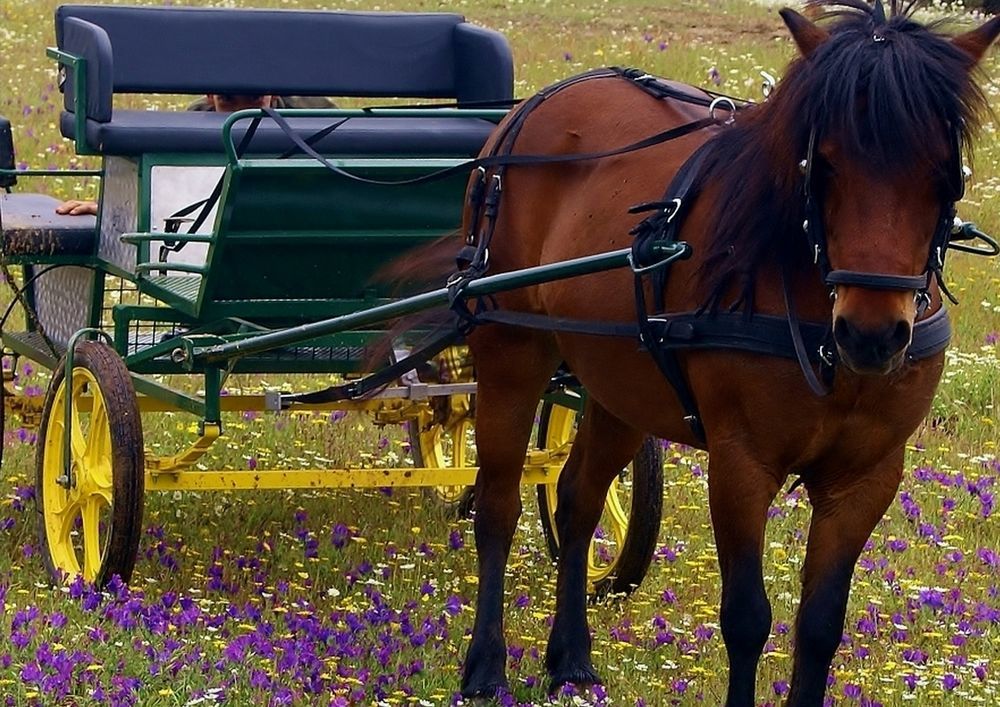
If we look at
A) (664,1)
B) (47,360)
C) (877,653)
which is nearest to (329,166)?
(47,360)

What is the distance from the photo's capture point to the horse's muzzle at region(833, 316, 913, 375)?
11.8ft

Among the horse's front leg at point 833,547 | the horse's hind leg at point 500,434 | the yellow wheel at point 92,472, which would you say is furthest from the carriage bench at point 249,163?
the horse's front leg at point 833,547

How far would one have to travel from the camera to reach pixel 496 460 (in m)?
5.37

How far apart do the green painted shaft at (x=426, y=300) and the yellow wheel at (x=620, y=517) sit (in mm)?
1097

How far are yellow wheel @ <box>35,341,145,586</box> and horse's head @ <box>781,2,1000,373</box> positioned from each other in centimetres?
251

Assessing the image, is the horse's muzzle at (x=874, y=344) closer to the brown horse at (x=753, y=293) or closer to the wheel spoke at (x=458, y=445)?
the brown horse at (x=753, y=293)

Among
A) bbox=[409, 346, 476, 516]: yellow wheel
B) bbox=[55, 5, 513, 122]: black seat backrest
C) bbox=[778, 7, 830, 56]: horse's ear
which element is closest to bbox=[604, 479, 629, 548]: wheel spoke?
bbox=[409, 346, 476, 516]: yellow wheel

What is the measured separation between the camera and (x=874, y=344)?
3.61 m

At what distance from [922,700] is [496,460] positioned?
1402 millimetres

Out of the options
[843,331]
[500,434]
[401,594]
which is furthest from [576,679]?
[843,331]

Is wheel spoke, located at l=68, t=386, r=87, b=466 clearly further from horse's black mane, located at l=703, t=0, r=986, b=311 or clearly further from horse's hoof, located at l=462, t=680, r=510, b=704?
horse's black mane, located at l=703, t=0, r=986, b=311

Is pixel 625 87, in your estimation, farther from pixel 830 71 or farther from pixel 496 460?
pixel 830 71

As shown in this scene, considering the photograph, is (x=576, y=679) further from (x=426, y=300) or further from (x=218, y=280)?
(x=218, y=280)

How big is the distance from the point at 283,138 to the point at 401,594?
1.57 m
